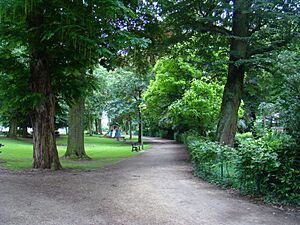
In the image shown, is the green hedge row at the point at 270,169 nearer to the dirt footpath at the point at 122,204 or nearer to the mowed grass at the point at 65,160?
the dirt footpath at the point at 122,204

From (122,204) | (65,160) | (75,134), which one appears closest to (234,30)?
(122,204)

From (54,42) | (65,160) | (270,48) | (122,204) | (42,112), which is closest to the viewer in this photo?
(122,204)

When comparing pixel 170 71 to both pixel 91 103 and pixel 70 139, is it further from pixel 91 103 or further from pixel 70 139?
pixel 91 103

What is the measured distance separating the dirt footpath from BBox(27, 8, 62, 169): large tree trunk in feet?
6.36

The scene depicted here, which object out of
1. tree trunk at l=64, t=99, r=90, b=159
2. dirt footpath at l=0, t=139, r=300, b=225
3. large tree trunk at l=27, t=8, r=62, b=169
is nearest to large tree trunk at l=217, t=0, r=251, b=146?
dirt footpath at l=0, t=139, r=300, b=225

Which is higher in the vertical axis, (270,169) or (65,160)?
(270,169)

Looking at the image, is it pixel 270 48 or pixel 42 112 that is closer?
pixel 42 112

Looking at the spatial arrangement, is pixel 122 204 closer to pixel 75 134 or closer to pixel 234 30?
pixel 234 30

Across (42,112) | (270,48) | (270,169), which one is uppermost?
(270,48)

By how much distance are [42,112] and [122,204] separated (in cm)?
617

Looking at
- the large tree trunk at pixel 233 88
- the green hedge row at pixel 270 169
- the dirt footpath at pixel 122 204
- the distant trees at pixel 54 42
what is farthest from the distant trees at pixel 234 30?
the dirt footpath at pixel 122 204

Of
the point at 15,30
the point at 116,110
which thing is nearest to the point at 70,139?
the point at 15,30

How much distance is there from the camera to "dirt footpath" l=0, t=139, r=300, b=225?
5.53 m

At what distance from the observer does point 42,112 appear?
1135 centimetres
